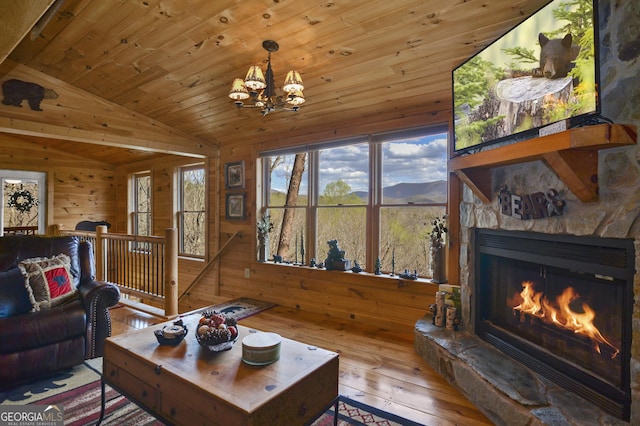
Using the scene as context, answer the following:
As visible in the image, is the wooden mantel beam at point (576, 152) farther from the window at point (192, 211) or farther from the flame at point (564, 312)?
A: the window at point (192, 211)

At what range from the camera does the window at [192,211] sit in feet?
18.5

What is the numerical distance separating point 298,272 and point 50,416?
105 inches

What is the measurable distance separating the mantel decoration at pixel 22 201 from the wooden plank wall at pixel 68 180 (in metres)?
0.29

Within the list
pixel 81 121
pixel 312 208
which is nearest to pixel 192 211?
pixel 81 121

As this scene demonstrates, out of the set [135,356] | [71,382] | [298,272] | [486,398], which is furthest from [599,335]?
[71,382]

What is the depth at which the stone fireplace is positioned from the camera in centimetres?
157

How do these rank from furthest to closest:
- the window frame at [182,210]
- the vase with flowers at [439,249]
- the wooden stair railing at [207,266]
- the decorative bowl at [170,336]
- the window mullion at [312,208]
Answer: the window frame at [182,210] < the wooden stair railing at [207,266] < the window mullion at [312,208] < the vase with flowers at [439,249] < the decorative bowl at [170,336]

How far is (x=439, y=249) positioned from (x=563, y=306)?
121 cm

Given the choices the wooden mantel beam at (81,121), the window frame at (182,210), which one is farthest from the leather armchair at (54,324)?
the window frame at (182,210)

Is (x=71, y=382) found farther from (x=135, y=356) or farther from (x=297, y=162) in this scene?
(x=297, y=162)

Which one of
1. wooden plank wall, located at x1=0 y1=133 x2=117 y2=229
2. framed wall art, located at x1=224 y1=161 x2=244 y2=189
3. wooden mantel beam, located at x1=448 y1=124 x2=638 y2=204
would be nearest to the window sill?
framed wall art, located at x1=224 y1=161 x2=244 y2=189

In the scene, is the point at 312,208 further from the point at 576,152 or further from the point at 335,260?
the point at 576,152

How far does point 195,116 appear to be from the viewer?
4.42m

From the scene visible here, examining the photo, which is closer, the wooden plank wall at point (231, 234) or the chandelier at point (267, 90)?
the chandelier at point (267, 90)
